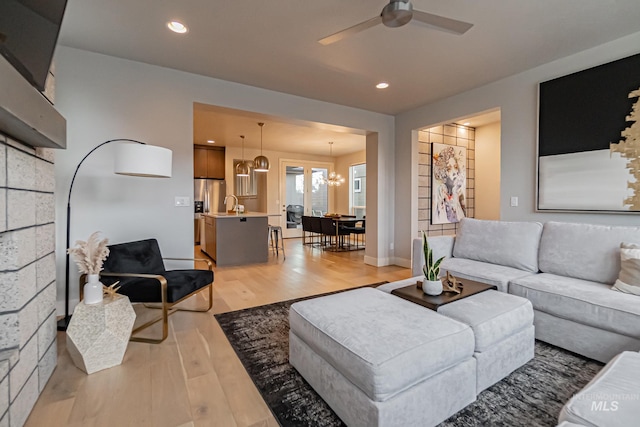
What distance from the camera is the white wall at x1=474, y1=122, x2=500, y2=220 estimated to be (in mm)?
5301

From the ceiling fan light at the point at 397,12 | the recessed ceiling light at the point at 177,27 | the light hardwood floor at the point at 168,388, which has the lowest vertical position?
the light hardwood floor at the point at 168,388

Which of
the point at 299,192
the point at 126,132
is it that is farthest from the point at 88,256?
the point at 299,192

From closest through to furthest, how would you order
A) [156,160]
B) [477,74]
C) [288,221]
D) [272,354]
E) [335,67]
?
[272,354]
[156,160]
[335,67]
[477,74]
[288,221]

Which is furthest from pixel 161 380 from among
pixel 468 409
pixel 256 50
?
pixel 256 50

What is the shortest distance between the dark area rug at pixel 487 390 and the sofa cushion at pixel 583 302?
30cm

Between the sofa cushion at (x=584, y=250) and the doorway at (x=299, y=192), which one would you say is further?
the doorway at (x=299, y=192)

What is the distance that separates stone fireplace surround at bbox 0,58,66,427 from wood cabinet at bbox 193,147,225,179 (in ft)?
19.2

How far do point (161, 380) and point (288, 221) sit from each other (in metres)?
6.94

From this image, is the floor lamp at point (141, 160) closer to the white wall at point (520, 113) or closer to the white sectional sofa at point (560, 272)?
the white sectional sofa at point (560, 272)

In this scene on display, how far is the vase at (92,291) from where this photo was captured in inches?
75.7

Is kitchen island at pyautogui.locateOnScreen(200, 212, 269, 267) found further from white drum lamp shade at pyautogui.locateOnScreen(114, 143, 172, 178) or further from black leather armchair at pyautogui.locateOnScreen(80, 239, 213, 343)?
white drum lamp shade at pyautogui.locateOnScreen(114, 143, 172, 178)

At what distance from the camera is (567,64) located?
300cm

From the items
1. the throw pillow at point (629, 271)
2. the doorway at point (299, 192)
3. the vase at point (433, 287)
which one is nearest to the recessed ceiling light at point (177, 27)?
the vase at point (433, 287)

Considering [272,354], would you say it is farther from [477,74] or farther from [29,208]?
[477,74]
